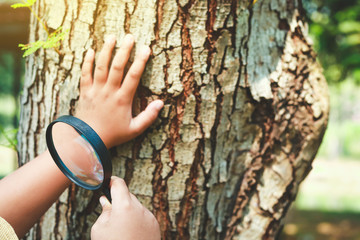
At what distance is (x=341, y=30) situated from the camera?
3.94 meters

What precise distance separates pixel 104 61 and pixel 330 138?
2175 centimetres

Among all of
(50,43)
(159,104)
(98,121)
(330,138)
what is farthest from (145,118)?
(330,138)

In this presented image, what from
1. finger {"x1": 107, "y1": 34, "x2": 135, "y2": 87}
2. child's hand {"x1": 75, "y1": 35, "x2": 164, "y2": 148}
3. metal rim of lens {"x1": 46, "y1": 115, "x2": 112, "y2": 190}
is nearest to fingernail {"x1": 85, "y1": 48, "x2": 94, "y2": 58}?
child's hand {"x1": 75, "y1": 35, "x2": 164, "y2": 148}

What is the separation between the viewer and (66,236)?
154 centimetres

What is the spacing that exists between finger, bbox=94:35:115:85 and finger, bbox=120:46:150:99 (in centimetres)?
9

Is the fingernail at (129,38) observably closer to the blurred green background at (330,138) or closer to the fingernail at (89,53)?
the fingernail at (89,53)

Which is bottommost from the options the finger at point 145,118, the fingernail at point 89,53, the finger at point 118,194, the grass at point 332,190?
the grass at point 332,190

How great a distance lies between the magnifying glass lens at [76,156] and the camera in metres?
1.29

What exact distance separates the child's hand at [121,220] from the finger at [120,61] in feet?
1.29

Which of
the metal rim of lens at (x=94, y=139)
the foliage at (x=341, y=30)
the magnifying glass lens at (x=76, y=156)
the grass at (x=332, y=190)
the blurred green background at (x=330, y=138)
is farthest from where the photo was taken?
the grass at (x=332, y=190)

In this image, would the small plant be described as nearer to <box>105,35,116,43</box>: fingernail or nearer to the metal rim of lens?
<box>105,35,116,43</box>: fingernail

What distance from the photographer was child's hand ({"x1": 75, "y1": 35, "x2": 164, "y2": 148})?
1341 mm

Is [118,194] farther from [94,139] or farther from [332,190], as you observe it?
[332,190]

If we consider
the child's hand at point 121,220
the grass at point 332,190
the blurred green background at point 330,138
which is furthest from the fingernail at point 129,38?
the grass at point 332,190
